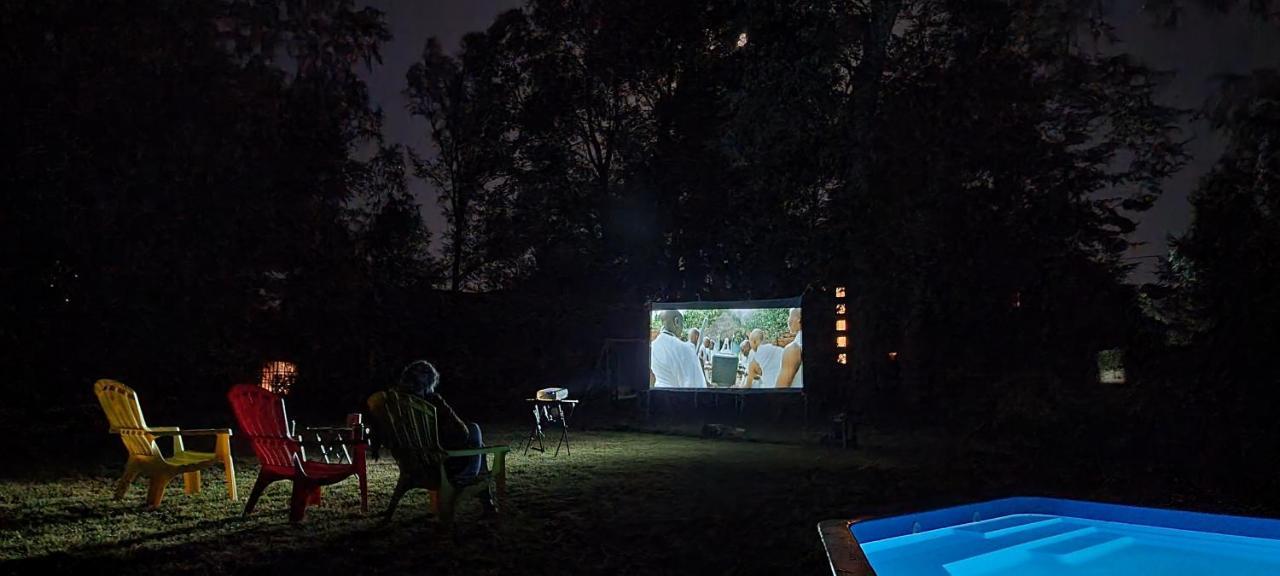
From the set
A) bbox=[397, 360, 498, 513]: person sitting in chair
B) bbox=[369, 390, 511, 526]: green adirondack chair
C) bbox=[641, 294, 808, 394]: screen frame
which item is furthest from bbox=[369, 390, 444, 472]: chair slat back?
bbox=[641, 294, 808, 394]: screen frame

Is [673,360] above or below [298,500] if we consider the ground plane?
above

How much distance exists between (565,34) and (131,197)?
10.2m

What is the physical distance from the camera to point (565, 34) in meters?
18.4

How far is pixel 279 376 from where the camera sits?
49.8 ft

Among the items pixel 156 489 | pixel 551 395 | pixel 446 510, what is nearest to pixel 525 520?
pixel 446 510

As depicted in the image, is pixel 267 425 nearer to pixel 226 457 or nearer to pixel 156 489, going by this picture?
pixel 226 457

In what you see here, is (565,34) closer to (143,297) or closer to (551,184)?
(551,184)

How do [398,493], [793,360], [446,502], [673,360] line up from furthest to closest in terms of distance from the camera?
[673,360]
[793,360]
[398,493]
[446,502]

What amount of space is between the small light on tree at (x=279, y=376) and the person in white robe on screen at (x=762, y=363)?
8.18 meters

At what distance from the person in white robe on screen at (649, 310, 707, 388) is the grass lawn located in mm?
4499

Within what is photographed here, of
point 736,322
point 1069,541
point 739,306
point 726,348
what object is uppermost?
point 739,306

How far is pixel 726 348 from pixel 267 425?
8567 mm

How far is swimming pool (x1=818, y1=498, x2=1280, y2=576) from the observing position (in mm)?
5504

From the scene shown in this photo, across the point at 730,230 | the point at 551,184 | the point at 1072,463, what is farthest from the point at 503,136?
the point at 1072,463
